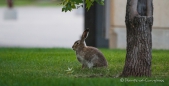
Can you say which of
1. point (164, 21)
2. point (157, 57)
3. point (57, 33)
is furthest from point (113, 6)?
point (57, 33)

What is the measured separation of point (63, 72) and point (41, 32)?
68.2ft

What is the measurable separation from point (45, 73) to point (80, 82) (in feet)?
5.17

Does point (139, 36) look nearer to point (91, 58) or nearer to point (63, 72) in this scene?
point (91, 58)

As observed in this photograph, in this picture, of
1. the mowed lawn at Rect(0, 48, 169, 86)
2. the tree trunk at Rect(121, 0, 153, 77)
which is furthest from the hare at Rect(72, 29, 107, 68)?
the tree trunk at Rect(121, 0, 153, 77)

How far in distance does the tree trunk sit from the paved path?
533 inches

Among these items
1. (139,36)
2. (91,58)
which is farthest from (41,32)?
(139,36)

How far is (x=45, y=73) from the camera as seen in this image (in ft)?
37.3

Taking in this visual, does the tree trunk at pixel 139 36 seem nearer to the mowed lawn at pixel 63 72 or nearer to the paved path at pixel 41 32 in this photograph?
the mowed lawn at pixel 63 72

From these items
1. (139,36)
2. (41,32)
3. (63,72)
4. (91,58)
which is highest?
(139,36)

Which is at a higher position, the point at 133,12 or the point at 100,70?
the point at 133,12

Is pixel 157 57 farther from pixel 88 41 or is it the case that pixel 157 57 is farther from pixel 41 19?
pixel 41 19

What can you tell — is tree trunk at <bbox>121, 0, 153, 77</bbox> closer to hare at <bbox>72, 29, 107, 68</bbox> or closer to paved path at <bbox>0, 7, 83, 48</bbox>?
hare at <bbox>72, 29, 107, 68</bbox>

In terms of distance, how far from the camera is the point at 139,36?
34.8ft

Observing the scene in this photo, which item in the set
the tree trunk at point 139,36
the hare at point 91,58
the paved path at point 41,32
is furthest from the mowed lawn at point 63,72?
the paved path at point 41,32
